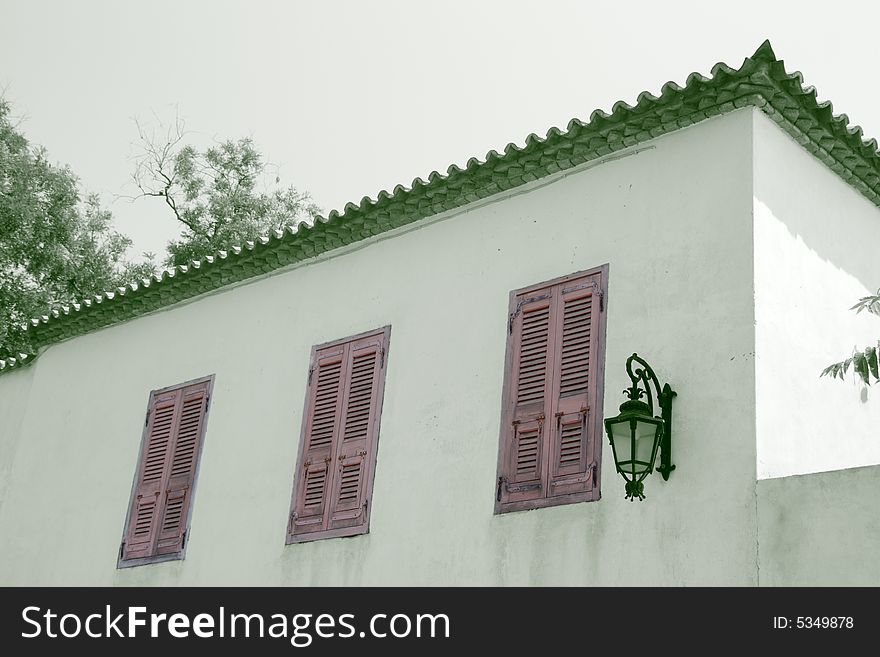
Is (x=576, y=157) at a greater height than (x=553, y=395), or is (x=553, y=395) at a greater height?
(x=576, y=157)

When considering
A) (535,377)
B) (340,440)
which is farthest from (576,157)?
(340,440)

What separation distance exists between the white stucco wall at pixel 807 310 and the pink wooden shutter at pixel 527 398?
1.45 m

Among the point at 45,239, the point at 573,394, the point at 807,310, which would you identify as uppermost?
the point at 45,239

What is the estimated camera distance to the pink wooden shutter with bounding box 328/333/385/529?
29.6 feet

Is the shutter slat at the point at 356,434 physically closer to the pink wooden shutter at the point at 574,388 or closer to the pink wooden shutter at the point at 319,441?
the pink wooden shutter at the point at 319,441

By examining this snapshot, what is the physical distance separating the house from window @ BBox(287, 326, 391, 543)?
0.02 meters

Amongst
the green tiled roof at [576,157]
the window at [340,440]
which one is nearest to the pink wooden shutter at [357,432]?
the window at [340,440]

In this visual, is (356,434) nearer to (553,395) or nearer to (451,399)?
(451,399)

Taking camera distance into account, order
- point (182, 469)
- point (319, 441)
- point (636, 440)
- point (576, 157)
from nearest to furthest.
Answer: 1. point (636, 440)
2. point (576, 157)
3. point (319, 441)
4. point (182, 469)

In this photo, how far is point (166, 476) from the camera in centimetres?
1054

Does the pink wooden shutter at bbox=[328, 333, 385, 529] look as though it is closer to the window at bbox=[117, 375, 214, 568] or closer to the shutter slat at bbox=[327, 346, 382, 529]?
the shutter slat at bbox=[327, 346, 382, 529]

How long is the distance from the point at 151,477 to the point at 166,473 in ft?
0.64

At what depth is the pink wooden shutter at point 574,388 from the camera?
782 centimetres
